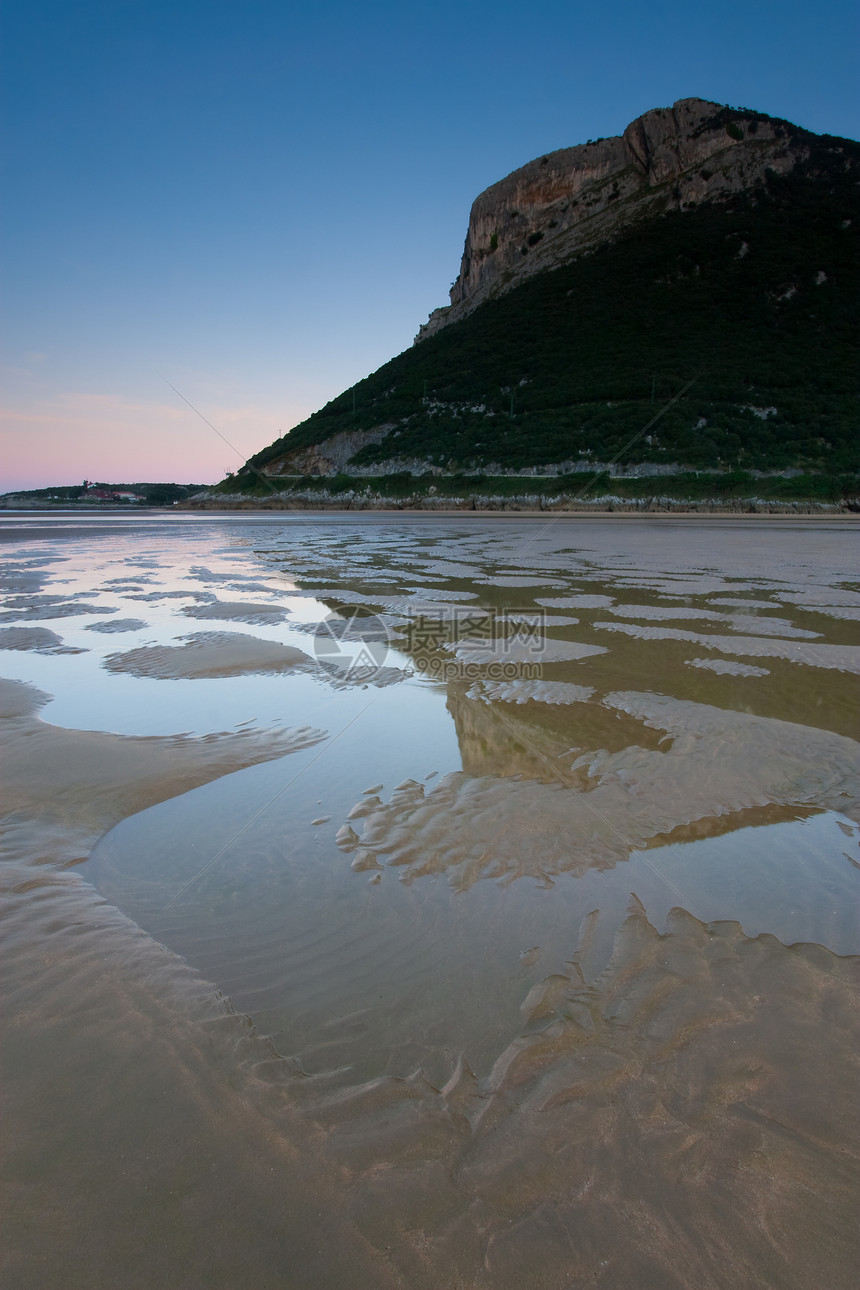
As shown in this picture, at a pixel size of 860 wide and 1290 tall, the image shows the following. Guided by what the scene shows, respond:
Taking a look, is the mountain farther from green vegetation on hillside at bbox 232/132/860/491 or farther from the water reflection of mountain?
the water reflection of mountain

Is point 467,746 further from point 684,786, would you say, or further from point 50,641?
point 50,641

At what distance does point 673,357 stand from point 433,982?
58.4 metres

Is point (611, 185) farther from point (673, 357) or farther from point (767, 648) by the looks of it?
point (767, 648)

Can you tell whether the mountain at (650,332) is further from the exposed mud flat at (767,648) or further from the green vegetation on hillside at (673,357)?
the exposed mud flat at (767,648)

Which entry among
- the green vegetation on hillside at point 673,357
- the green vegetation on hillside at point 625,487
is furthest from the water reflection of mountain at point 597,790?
the green vegetation on hillside at point 673,357

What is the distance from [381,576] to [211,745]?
7.52m

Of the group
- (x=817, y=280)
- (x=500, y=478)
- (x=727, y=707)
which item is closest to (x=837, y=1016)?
(x=727, y=707)

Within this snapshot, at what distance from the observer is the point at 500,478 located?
44062 mm

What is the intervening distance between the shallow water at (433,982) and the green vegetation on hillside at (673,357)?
38.9 meters

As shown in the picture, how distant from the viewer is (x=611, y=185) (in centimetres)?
7594

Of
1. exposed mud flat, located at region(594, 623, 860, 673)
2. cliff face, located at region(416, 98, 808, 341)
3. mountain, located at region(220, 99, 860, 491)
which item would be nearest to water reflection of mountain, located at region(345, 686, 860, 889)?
exposed mud flat, located at region(594, 623, 860, 673)

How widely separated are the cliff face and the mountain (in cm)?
25

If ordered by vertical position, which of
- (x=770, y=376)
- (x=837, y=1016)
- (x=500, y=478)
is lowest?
(x=837, y=1016)

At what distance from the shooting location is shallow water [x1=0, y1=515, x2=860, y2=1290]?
3.79 ft
